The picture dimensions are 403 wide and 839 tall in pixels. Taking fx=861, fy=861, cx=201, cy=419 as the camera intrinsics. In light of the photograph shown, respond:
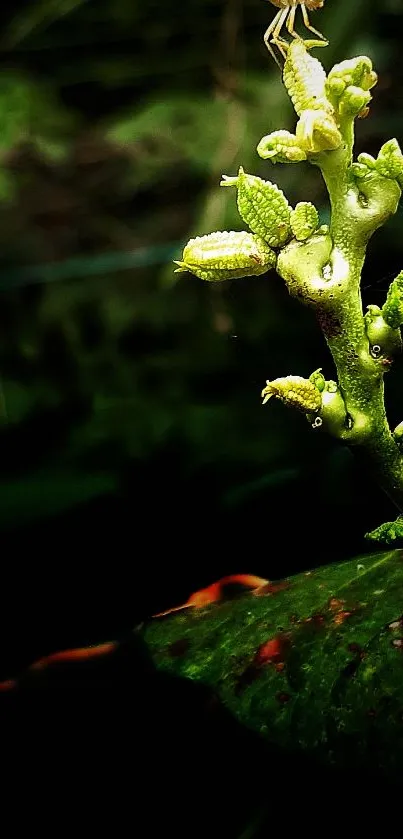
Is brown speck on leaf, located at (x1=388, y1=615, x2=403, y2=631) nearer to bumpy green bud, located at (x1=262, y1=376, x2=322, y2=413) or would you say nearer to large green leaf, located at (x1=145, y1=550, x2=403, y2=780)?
large green leaf, located at (x1=145, y1=550, x2=403, y2=780)

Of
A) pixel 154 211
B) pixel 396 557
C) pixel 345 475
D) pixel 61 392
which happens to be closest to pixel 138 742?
pixel 396 557

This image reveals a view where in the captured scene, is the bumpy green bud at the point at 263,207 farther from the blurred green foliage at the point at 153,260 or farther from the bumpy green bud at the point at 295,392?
the blurred green foliage at the point at 153,260

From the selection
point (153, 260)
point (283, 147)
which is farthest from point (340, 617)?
point (153, 260)

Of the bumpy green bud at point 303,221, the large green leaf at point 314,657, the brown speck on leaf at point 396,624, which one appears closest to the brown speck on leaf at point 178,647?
the large green leaf at point 314,657

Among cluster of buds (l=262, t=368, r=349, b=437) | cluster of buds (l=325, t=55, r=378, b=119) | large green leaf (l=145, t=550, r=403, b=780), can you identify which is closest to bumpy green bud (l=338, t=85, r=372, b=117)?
cluster of buds (l=325, t=55, r=378, b=119)

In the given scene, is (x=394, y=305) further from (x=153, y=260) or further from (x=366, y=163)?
(x=153, y=260)

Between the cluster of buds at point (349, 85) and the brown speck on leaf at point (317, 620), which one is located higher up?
the cluster of buds at point (349, 85)
